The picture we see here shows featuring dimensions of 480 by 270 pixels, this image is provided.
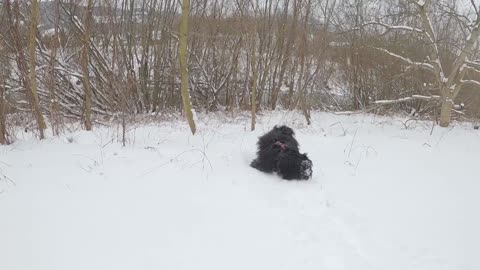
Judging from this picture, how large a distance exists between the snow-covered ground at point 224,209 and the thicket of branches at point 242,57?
5078 millimetres

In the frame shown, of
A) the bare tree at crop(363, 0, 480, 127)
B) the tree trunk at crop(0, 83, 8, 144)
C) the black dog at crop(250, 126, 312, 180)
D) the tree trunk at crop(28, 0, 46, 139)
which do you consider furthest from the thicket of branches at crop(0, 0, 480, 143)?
the black dog at crop(250, 126, 312, 180)

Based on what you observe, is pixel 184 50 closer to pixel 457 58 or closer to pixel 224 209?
pixel 224 209

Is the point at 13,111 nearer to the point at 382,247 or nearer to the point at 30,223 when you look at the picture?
the point at 30,223

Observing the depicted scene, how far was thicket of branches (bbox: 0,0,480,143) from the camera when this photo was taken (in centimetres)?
1025

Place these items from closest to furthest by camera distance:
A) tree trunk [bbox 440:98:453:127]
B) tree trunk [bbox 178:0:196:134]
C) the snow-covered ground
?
the snow-covered ground → tree trunk [bbox 178:0:196:134] → tree trunk [bbox 440:98:453:127]

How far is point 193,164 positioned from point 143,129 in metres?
3.13

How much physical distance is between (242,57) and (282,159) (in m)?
8.48

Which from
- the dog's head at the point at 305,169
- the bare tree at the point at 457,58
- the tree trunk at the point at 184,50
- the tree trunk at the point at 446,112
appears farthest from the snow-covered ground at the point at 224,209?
the bare tree at the point at 457,58

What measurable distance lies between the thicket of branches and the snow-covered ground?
5.08 metres

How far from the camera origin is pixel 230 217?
3385 millimetres

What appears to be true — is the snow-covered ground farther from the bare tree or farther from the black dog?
the bare tree

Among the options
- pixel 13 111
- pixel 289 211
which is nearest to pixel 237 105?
pixel 13 111

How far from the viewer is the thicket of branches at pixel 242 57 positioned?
10.2 metres

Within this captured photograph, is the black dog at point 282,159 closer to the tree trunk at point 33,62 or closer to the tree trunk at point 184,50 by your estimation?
the tree trunk at point 184,50
